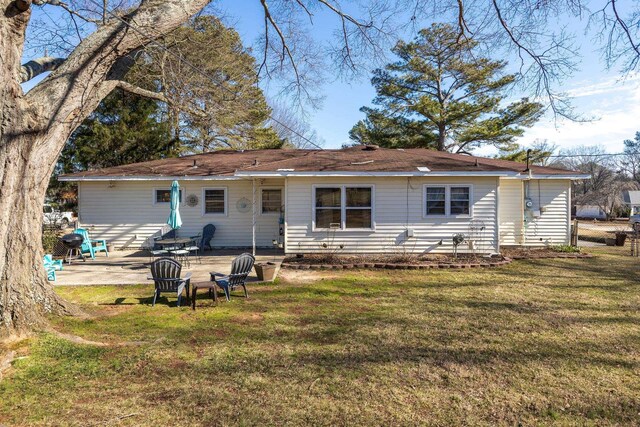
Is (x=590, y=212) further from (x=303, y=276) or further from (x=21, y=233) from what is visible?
(x=21, y=233)

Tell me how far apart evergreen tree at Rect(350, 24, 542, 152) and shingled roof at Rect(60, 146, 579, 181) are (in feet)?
31.5

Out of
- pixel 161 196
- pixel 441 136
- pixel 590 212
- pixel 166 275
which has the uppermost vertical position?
pixel 441 136

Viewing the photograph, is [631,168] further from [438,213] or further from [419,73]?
[438,213]

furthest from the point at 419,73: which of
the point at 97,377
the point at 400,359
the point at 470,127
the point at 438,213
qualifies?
the point at 97,377

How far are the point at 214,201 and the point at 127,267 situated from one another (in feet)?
13.3

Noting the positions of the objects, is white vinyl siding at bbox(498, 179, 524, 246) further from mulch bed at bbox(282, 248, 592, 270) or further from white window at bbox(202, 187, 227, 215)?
white window at bbox(202, 187, 227, 215)

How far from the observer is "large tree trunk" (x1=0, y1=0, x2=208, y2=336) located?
158 inches

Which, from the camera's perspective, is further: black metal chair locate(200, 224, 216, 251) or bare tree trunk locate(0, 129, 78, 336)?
black metal chair locate(200, 224, 216, 251)

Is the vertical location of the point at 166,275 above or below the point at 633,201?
below

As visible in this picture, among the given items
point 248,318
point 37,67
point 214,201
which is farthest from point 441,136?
point 37,67

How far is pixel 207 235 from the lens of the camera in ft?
41.0

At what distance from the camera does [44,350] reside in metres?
4.00

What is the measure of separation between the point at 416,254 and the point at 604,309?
5433 mm

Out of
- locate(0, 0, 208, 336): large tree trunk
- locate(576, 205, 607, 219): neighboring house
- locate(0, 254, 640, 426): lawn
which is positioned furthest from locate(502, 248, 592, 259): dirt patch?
locate(576, 205, 607, 219): neighboring house
